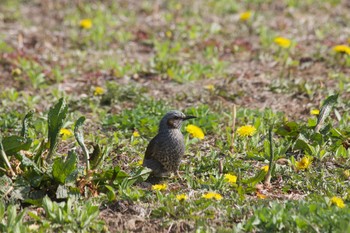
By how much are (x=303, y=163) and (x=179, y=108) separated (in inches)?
99.7

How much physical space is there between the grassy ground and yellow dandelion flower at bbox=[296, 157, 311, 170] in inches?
0.5

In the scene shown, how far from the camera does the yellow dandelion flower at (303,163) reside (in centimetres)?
599

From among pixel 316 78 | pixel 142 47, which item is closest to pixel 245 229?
pixel 316 78

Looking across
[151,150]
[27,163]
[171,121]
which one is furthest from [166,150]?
[27,163]

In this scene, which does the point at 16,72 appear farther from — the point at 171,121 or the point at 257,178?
the point at 257,178

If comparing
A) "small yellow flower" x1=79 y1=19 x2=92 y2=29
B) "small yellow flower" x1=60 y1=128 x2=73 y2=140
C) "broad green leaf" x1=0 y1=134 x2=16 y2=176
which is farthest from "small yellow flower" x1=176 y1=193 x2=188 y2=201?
"small yellow flower" x1=79 y1=19 x2=92 y2=29

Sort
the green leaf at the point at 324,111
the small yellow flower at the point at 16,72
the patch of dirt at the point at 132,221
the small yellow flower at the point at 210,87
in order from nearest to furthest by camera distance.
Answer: the patch of dirt at the point at 132,221 < the green leaf at the point at 324,111 < the small yellow flower at the point at 210,87 < the small yellow flower at the point at 16,72

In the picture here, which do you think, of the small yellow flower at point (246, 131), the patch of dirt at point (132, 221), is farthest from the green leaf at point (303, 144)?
the patch of dirt at point (132, 221)

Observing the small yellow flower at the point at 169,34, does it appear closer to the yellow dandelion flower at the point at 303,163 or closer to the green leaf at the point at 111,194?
the yellow dandelion flower at the point at 303,163

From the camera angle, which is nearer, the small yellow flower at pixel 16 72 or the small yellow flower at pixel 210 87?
the small yellow flower at pixel 210 87

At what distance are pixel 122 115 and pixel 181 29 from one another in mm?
3943

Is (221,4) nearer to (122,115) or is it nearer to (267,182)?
(122,115)

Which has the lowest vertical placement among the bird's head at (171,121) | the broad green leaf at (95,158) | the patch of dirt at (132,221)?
the patch of dirt at (132,221)

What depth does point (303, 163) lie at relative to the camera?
19.7ft
